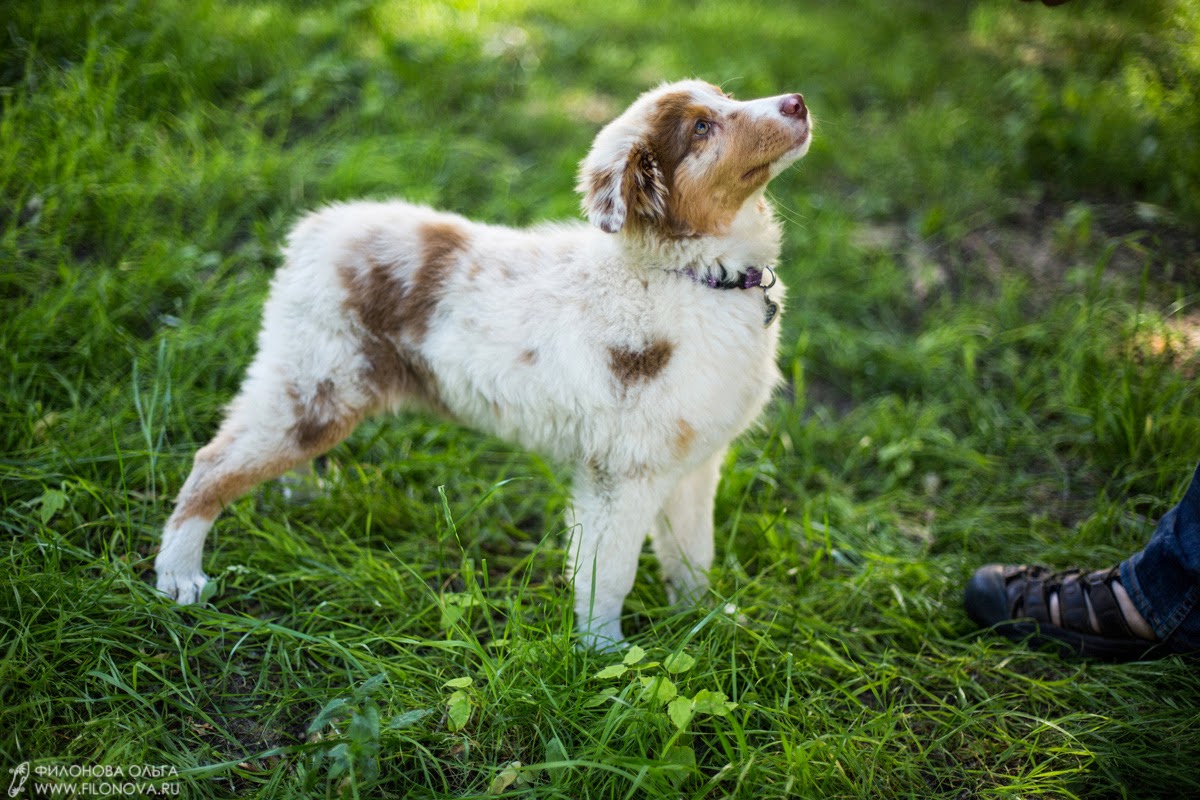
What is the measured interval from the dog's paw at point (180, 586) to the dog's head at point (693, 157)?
178 centimetres

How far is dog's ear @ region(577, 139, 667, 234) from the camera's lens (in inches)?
95.5

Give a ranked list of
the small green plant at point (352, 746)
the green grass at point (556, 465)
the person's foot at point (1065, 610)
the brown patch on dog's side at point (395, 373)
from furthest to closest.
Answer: the brown patch on dog's side at point (395, 373) → the person's foot at point (1065, 610) → the green grass at point (556, 465) → the small green plant at point (352, 746)

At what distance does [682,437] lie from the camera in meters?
2.56

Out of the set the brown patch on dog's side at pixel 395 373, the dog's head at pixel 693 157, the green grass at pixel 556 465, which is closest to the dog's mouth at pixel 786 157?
the dog's head at pixel 693 157

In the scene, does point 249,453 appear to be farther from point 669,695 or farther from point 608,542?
point 669,695

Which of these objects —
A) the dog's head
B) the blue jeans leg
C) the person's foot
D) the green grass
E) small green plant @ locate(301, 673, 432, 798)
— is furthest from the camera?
the person's foot

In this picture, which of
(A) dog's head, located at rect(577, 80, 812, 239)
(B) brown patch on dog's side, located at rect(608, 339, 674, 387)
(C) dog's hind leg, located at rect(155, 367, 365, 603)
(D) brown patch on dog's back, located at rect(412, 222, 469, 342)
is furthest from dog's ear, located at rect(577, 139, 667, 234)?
(C) dog's hind leg, located at rect(155, 367, 365, 603)

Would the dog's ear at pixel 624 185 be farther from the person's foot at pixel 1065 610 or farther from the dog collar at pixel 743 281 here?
the person's foot at pixel 1065 610

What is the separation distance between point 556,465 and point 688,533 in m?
0.57

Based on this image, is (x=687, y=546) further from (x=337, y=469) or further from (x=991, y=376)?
(x=991, y=376)

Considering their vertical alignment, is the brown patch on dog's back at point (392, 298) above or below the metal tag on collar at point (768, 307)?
below

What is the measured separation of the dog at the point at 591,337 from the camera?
2551 mm

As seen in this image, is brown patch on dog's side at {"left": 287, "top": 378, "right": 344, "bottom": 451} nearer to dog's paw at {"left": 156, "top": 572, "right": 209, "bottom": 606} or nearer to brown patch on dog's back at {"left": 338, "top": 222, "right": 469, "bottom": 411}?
brown patch on dog's back at {"left": 338, "top": 222, "right": 469, "bottom": 411}

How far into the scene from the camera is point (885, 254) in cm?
465
